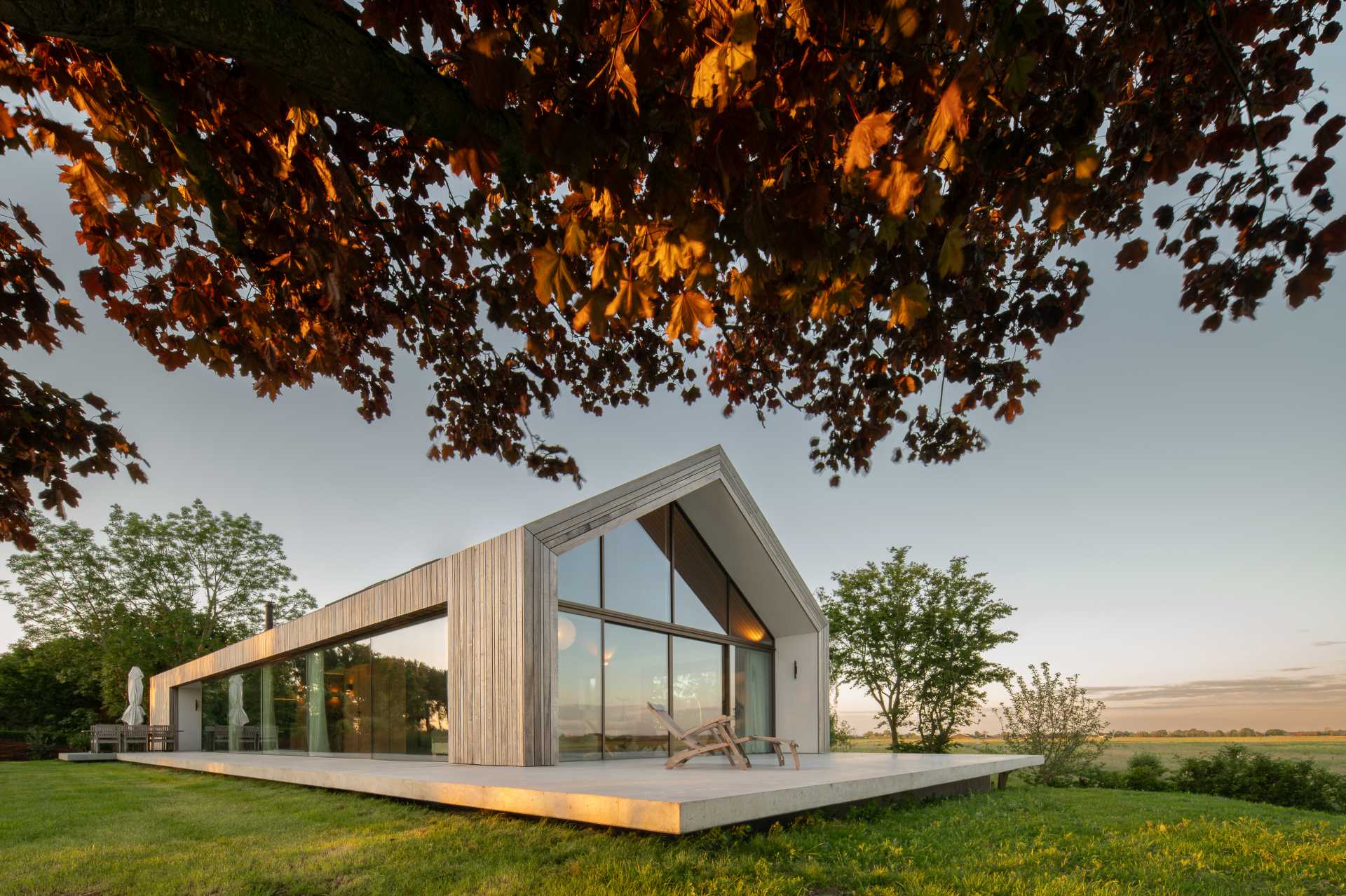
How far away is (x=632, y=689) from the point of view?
9875 mm

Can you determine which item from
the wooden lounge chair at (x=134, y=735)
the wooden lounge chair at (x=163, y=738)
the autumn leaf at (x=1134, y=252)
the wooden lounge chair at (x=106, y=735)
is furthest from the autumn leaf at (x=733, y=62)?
the wooden lounge chair at (x=106, y=735)

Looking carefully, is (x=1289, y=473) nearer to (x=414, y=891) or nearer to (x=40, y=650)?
(x=414, y=891)

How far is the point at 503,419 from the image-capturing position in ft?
18.3

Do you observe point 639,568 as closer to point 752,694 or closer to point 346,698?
point 752,694

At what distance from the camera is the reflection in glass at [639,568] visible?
9.92 m

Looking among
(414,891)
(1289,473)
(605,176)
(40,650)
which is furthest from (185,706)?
(1289,473)

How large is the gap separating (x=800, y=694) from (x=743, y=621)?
1638mm

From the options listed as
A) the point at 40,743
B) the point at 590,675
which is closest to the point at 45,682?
the point at 40,743

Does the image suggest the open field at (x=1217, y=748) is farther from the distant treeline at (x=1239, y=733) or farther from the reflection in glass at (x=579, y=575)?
the reflection in glass at (x=579, y=575)

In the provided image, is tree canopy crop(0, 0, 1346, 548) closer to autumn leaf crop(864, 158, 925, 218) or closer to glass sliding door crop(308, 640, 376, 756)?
autumn leaf crop(864, 158, 925, 218)

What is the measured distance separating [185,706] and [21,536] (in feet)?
66.9

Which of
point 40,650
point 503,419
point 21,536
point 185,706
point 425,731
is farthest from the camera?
point 40,650

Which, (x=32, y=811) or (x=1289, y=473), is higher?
(x=1289, y=473)

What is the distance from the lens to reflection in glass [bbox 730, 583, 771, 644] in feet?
40.8
